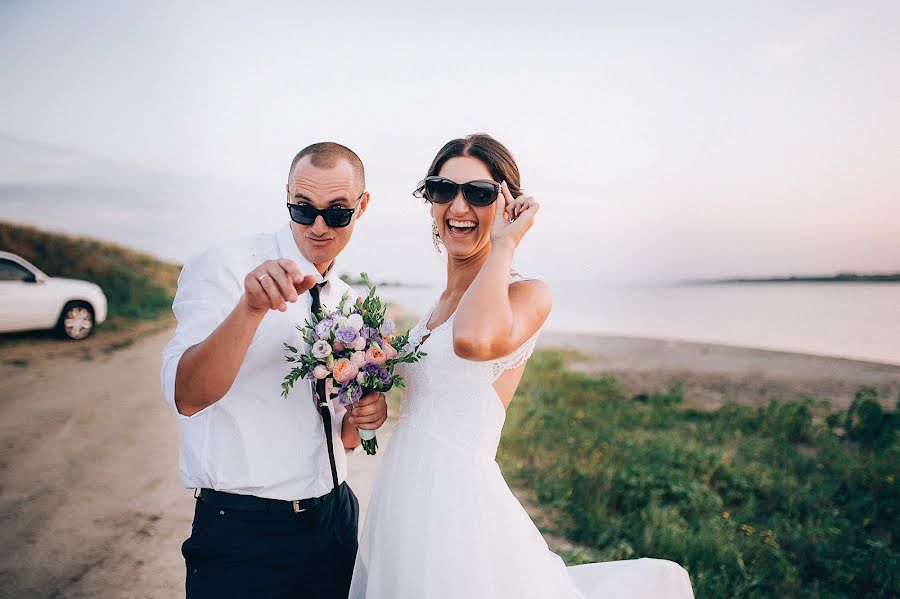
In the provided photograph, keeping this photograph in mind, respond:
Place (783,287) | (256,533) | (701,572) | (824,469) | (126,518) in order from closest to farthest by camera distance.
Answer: (256,533) < (701,572) < (126,518) < (824,469) < (783,287)

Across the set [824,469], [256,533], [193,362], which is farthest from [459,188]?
[824,469]

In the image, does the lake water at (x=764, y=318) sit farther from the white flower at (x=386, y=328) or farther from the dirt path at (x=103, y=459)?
the white flower at (x=386, y=328)

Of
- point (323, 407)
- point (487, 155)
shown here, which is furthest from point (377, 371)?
point (487, 155)

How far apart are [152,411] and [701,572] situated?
26.5ft

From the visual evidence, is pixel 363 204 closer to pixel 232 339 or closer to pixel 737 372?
pixel 232 339

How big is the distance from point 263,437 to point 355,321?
24.8 inches

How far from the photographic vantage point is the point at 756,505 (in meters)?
6.21

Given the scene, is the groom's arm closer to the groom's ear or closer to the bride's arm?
the bride's arm

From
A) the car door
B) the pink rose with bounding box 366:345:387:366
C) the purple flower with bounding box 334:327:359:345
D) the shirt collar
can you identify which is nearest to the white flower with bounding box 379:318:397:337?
the pink rose with bounding box 366:345:387:366

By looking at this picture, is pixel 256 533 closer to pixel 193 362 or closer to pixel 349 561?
pixel 349 561

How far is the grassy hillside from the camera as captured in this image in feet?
64.3

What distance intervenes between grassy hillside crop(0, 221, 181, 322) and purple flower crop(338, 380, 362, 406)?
59.2 feet

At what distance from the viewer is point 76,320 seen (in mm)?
13836

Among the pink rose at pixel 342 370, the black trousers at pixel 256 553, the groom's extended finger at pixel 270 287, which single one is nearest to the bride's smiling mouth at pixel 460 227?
the pink rose at pixel 342 370
